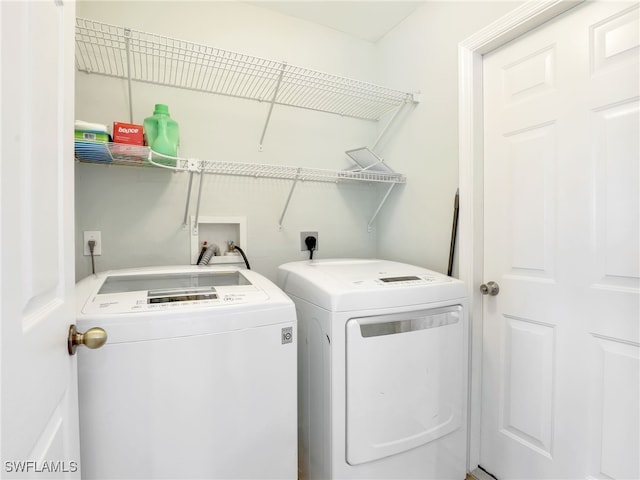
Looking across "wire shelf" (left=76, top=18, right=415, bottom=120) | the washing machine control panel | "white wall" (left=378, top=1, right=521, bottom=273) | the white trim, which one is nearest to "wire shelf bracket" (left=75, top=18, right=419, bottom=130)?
"wire shelf" (left=76, top=18, right=415, bottom=120)

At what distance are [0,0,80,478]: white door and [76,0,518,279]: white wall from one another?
0.97m

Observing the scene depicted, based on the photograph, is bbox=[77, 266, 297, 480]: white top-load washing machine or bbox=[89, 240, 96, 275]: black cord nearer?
bbox=[77, 266, 297, 480]: white top-load washing machine

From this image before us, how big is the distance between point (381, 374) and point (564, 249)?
88 centimetres

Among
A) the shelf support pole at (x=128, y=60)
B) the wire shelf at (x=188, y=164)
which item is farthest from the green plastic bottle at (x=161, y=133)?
the shelf support pole at (x=128, y=60)

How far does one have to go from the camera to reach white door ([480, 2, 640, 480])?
1.14 metres

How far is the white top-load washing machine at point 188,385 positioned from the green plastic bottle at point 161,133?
67 centimetres

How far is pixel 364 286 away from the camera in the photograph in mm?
1290

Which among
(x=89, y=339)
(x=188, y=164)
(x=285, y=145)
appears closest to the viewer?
(x=89, y=339)

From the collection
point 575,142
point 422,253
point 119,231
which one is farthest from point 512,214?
point 119,231

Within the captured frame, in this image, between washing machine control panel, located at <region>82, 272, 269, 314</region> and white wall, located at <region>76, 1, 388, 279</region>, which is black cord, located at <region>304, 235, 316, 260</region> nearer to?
white wall, located at <region>76, 1, 388, 279</region>

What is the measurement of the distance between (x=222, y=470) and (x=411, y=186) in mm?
1663

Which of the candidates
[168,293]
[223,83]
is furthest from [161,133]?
[168,293]

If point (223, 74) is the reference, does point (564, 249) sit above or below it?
below

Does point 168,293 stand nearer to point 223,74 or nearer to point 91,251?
point 91,251
